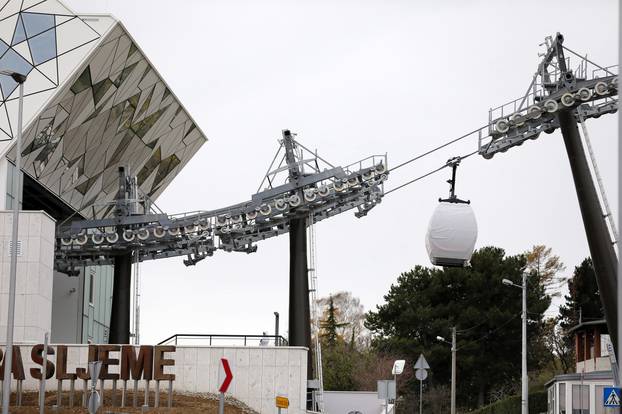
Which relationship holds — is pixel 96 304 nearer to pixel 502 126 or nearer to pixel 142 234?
pixel 142 234

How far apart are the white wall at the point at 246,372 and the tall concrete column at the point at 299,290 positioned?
18.7 ft

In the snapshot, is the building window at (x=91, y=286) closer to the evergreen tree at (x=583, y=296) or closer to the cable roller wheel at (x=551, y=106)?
the evergreen tree at (x=583, y=296)

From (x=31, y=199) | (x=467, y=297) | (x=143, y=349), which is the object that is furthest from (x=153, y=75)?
(x=467, y=297)

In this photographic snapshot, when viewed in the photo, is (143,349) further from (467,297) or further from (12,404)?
(467,297)

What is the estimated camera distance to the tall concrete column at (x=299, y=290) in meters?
50.7

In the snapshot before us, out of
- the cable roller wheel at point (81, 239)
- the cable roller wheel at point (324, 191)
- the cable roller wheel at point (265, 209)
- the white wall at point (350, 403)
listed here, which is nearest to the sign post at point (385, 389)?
the cable roller wheel at point (324, 191)

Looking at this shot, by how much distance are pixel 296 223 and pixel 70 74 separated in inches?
409

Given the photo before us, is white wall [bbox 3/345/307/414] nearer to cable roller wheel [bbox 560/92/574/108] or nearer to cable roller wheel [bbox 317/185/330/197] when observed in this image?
cable roller wheel [bbox 317/185/330/197]

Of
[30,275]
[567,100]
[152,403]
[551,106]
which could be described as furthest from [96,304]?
[567,100]

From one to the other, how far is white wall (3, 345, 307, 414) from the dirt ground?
68 centimetres

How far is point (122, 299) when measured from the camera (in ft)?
182

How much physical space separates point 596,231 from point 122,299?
86.0 feet

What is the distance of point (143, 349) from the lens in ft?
138

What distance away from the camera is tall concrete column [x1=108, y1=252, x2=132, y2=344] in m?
54.9
